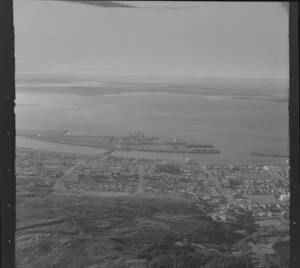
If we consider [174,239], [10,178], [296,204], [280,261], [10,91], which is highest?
[10,91]

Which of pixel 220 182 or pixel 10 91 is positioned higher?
pixel 10 91

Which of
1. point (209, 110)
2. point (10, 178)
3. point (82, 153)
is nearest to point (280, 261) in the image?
point (209, 110)

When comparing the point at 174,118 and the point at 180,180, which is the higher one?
the point at 174,118

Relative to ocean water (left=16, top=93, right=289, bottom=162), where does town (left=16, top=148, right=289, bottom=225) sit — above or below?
below

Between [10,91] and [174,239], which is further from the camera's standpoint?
[174,239]

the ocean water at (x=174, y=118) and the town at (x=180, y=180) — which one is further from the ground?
the ocean water at (x=174, y=118)

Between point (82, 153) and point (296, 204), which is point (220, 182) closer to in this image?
point (296, 204)

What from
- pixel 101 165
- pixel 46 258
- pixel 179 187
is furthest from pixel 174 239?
pixel 46 258
